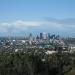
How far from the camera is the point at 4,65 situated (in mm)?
26312

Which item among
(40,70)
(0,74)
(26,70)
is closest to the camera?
(0,74)

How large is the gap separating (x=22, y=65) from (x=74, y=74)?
5124mm

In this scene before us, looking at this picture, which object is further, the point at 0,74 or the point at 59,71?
the point at 59,71

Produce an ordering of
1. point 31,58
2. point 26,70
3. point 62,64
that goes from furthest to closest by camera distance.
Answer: point 62,64 < point 31,58 < point 26,70

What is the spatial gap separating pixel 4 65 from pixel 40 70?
3.89m

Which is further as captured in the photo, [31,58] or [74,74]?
[31,58]

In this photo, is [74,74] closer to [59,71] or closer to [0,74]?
[59,71]

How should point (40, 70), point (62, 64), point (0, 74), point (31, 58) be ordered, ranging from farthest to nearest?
point (62, 64) → point (31, 58) → point (40, 70) → point (0, 74)

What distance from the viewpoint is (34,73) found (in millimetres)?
26875

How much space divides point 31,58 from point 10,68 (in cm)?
615

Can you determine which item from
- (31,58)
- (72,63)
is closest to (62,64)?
(72,63)

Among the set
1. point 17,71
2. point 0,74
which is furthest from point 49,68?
point 0,74

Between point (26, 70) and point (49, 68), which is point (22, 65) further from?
point (49, 68)

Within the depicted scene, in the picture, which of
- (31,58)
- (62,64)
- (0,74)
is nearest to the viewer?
(0,74)
